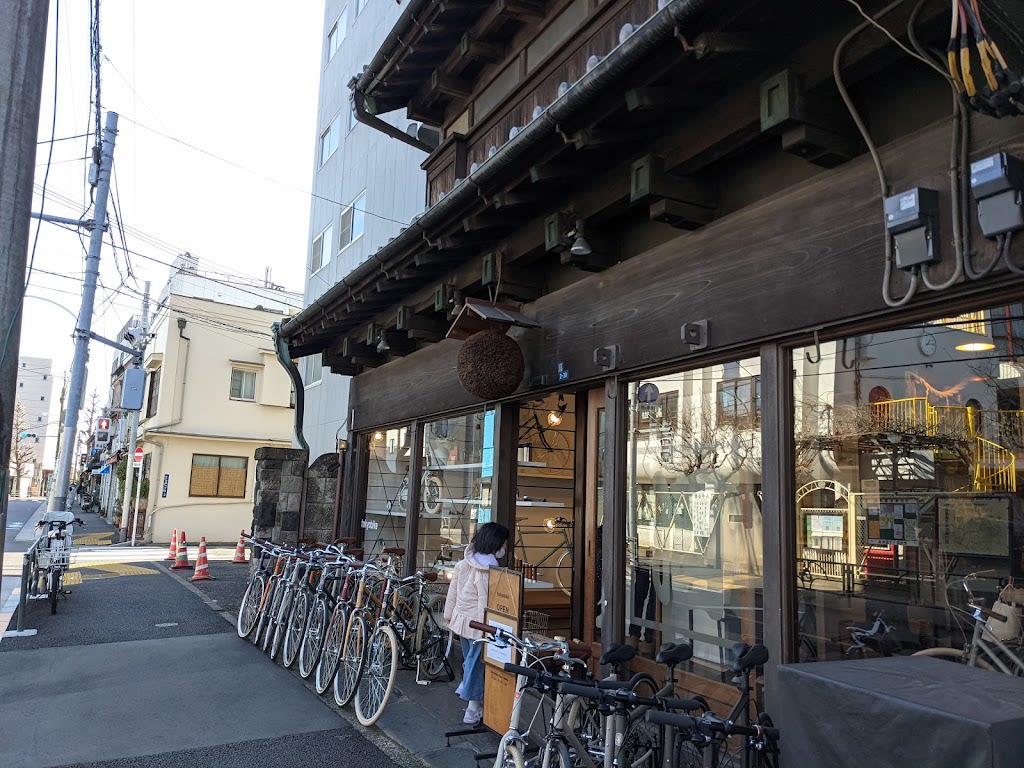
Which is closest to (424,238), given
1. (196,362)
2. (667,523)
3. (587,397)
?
(587,397)

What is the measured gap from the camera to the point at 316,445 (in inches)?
679

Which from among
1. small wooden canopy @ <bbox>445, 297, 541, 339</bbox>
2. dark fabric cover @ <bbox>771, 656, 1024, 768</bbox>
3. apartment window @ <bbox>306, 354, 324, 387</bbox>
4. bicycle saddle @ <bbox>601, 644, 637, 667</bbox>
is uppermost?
apartment window @ <bbox>306, 354, 324, 387</bbox>

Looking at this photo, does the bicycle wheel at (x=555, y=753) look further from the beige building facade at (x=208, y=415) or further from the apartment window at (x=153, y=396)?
the apartment window at (x=153, y=396)

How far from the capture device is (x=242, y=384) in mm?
29016

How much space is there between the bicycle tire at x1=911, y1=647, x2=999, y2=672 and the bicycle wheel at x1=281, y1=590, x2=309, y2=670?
5.57 meters

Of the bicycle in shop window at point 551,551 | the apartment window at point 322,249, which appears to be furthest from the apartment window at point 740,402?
the apartment window at point 322,249

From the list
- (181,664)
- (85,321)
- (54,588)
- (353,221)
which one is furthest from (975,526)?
(85,321)

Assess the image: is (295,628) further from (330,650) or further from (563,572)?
(563,572)

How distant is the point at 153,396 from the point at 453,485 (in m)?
24.8

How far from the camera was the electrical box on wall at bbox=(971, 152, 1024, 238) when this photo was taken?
3043 millimetres

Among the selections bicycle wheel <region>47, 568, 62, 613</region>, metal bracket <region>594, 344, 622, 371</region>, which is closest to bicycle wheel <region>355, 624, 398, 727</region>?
metal bracket <region>594, 344, 622, 371</region>

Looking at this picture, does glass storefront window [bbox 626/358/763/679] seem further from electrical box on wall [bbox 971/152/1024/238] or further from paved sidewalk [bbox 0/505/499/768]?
electrical box on wall [bbox 971/152/1024/238]

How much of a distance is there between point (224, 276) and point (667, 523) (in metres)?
→ 29.6

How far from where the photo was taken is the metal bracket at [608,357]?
5652mm
